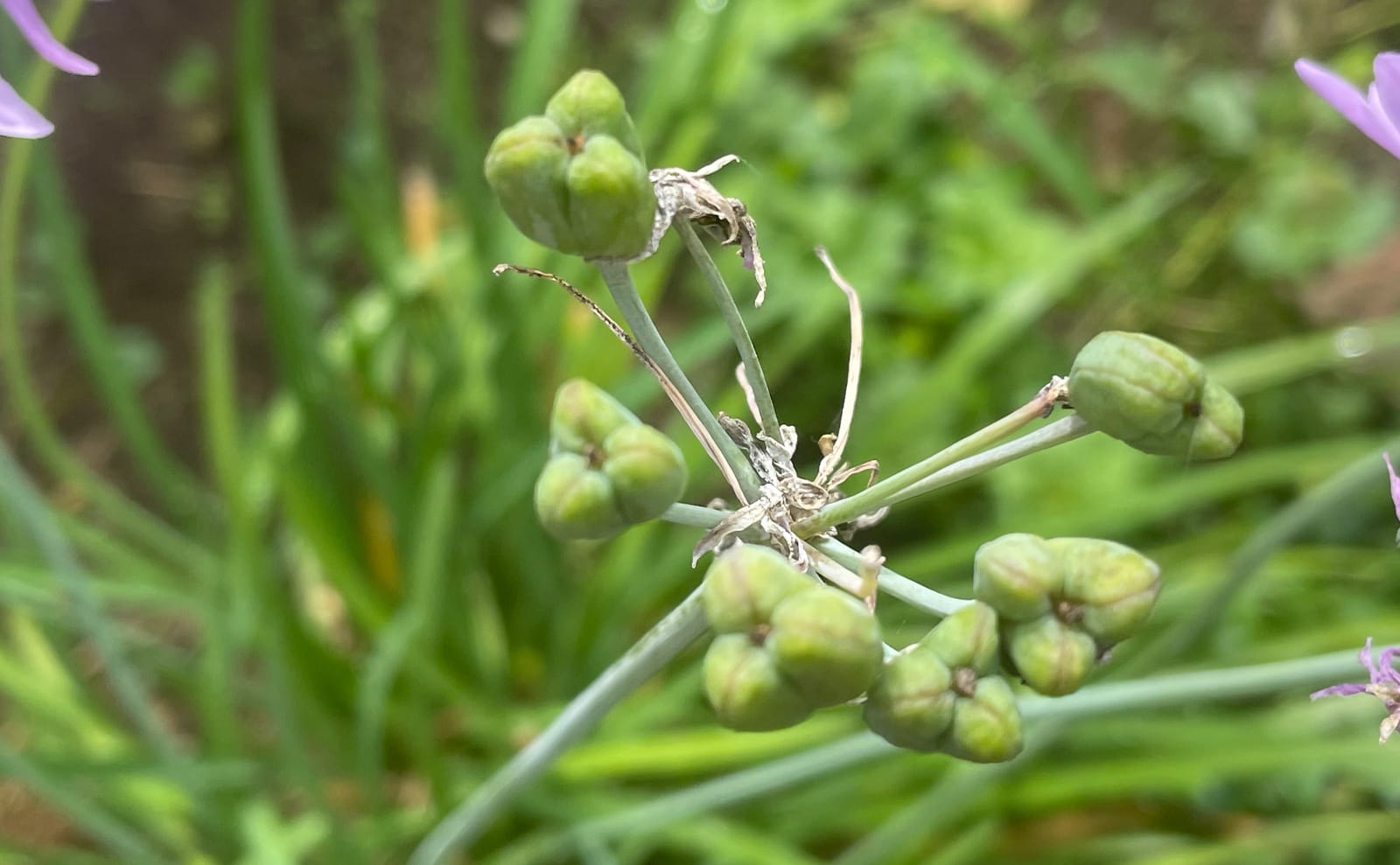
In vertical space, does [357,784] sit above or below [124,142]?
below

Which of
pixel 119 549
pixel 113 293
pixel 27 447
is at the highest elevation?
pixel 113 293

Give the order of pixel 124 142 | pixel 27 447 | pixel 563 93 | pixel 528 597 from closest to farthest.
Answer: pixel 563 93, pixel 528 597, pixel 27 447, pixel 124 142

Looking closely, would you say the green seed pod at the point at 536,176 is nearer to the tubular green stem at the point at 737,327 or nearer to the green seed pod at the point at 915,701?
the tubular green stem at the point at 737,327

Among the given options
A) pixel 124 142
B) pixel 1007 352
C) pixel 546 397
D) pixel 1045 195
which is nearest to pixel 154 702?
pixel 546 397

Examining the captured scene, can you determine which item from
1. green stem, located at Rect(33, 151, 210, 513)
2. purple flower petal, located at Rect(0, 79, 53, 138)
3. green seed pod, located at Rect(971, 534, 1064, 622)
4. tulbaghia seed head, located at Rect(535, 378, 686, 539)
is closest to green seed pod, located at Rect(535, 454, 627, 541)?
tulbaghia seed head, located at Rect(535, 378, 686, 539)

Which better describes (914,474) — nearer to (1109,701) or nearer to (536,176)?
(536,176)

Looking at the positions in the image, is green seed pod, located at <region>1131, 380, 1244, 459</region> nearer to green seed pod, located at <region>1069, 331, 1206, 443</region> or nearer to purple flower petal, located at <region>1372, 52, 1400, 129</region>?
green seed pod, located at <region>1069, 331, 1206, 443</region>

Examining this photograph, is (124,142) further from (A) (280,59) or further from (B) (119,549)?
(B) (119,549)

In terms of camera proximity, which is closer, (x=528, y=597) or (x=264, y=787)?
(x=264, y=787)
